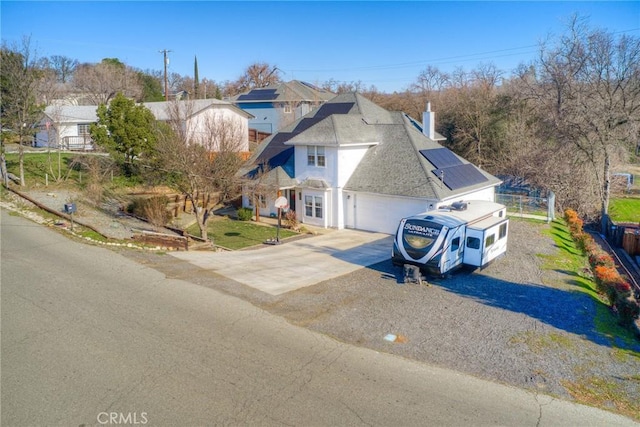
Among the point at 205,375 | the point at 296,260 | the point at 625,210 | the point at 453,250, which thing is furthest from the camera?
the point at 625,210

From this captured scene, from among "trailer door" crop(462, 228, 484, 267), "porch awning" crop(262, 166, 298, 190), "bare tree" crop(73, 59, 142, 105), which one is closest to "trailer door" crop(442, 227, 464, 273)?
"trailer door" crop(462, 228, 484, 267)

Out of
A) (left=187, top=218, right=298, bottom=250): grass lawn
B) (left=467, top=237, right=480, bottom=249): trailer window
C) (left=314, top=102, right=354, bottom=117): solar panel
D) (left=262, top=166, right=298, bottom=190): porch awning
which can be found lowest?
(left=187, top=218, right=298, bottom=250): grass lawn

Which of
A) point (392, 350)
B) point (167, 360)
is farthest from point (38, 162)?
point (392, 350)

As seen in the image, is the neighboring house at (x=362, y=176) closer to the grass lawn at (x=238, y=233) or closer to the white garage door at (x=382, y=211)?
the white garage door at (x=382, y=211)

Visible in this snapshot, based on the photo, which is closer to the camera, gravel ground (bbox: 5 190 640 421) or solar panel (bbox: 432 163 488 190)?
gravel ground (bbox: 5 190 640 421)

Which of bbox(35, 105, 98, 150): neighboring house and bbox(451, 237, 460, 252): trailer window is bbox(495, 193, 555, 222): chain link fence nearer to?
bbox(451, 237, 460, 252): trailer window

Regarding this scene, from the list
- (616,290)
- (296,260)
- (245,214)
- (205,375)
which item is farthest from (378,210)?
(205,375)

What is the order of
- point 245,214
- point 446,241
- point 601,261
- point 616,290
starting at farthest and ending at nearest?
point 245,214
point 601,261
point 446,241
point 616,290

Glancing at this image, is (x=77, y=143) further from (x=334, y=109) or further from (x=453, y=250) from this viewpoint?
(x=453, y=250)
